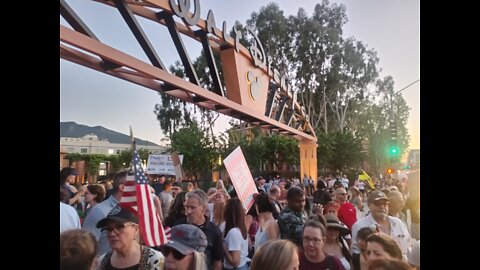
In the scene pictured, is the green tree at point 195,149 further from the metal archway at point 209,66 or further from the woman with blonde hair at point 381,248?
the woman with blonde hair at point 381,248

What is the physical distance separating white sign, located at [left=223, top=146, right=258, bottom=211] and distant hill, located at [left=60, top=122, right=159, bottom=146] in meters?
0.48

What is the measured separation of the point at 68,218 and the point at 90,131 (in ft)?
1.36

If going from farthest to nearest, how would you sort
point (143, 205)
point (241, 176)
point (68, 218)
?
point (241, 176), point (68, 218), point (143, 205)

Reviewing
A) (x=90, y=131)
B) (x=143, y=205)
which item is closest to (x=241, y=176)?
(x=143, y=205)

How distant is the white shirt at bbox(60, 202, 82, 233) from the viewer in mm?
1902

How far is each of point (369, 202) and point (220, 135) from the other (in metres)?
0.84

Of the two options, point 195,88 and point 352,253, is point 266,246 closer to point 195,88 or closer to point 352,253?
point 352,253

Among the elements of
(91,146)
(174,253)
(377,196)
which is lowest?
(174,253)

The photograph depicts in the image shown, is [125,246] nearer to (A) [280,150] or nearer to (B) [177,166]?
(B) [177,166]

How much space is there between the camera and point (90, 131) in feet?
6.40

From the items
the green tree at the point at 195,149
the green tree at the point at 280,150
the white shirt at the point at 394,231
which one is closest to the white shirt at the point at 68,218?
the green tree at the point at 195,149

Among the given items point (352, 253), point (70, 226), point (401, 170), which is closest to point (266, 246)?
point (352, 253)
